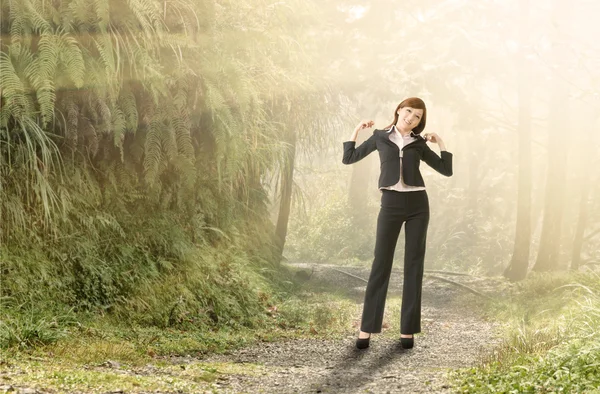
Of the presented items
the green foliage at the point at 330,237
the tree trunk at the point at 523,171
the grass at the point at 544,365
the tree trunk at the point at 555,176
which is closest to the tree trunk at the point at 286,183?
the tree trunk at the point at 523,171

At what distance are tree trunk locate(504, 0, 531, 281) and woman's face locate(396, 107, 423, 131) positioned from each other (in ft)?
37.3

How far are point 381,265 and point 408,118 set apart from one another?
3.97ft

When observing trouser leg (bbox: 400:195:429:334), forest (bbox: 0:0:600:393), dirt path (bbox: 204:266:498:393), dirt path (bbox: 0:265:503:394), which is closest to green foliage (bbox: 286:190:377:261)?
forest (bbox: 0:0:600:393)

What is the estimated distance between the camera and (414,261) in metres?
5.84

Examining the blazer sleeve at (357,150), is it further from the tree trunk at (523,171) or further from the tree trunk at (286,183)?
the tree trunk at (523,171)

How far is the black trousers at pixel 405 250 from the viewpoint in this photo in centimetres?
570

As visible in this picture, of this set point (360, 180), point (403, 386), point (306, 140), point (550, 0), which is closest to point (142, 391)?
point (403, 386)

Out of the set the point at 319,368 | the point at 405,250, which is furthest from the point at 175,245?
the point at 405,250

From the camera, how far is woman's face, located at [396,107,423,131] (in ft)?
18.5

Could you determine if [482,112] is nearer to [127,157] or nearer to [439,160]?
[127,157]

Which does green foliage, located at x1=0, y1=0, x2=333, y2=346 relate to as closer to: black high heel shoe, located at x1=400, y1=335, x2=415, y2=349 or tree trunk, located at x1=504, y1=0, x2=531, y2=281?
black high heel shoe, located at x1=400, y1=335, x2=415, y2=349

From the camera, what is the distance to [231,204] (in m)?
9.52

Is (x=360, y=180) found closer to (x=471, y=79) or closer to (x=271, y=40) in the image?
(x=471, y=79)

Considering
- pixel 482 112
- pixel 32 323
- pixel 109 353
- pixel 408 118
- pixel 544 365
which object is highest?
pixel 482 112
